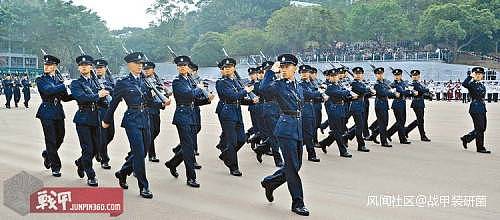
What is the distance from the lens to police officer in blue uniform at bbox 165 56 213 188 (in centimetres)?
659

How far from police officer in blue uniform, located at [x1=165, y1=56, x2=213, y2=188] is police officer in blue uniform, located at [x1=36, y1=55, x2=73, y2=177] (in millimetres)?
1461

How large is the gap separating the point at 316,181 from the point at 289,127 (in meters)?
1.91

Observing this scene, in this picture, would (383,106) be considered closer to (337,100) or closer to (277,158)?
(337,100)

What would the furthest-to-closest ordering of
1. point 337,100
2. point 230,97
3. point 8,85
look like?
point 8,85 → point 337,100 → point 230,97

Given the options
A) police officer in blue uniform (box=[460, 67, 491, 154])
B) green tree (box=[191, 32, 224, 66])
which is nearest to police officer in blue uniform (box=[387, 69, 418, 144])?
police officer in blue uniform (box=[460, 67, 491, 154])

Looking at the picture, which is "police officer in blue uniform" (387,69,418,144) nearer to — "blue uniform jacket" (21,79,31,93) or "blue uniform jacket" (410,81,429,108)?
"blue uniform jacket" (410,81,429,108)

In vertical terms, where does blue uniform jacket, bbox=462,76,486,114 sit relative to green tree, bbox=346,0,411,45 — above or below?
below

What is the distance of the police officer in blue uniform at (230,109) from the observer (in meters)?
7.45

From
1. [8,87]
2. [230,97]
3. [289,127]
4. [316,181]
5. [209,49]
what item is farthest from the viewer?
[209,49]

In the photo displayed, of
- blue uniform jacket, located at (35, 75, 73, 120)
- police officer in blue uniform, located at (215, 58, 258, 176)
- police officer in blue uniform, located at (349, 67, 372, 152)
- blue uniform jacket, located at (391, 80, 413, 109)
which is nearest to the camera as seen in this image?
blue uniform jacket, located at (35, 75, 73, 120)

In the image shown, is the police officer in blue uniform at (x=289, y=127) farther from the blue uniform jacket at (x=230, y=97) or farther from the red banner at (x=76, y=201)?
the blue uniform jacket at (x=230, y=97)

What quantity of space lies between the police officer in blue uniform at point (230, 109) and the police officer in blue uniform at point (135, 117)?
1548 millimetres

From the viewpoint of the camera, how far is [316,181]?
7133 mm

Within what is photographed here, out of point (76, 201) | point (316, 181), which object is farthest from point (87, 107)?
point (316, 181)
